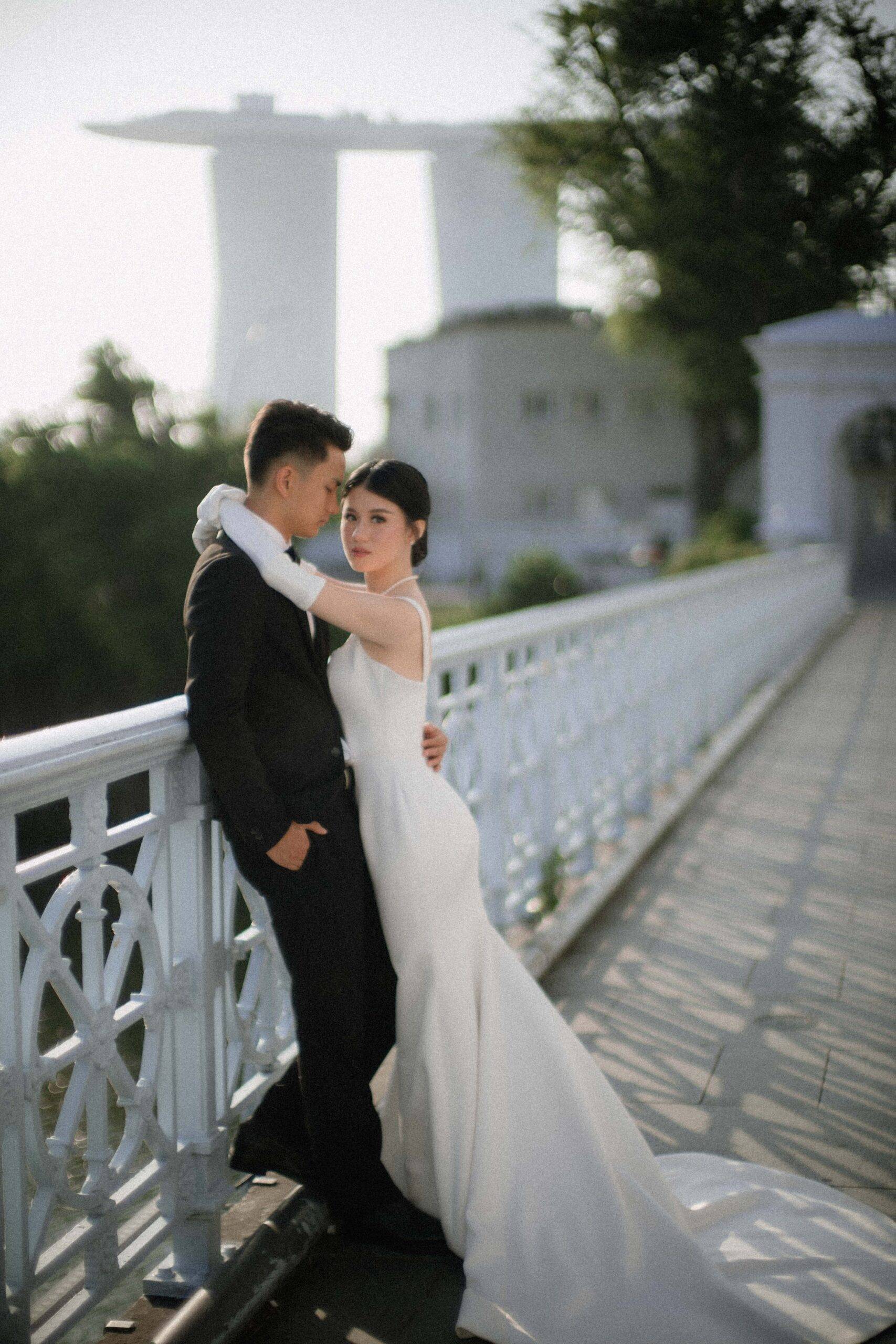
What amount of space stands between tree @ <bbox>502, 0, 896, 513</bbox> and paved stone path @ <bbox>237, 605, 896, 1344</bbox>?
98.4ft

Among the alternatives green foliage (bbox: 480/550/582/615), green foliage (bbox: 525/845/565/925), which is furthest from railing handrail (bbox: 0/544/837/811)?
green foliage (bbox: 480/550/582/615)

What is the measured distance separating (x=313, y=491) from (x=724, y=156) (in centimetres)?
3546

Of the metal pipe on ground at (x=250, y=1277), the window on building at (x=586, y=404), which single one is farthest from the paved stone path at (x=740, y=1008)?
the window on building at (x=586, y=404)

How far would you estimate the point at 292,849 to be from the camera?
2.59m

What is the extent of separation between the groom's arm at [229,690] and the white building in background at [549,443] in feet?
152

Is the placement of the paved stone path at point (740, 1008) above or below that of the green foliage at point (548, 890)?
below

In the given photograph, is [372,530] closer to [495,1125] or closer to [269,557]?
[269,557]

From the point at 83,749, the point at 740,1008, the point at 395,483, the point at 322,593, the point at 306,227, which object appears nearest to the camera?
the point at 83,749

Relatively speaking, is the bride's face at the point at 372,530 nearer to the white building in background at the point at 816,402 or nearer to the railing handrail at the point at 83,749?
the railing handrail at the point at 83,749

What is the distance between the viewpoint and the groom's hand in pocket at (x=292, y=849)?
8.48 feet

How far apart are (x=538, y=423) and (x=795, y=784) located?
142 feet

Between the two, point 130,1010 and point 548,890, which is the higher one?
point 130,1010

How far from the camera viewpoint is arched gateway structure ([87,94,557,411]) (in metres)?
78.4

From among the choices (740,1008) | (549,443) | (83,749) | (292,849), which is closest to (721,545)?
(740,1008)
